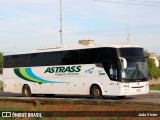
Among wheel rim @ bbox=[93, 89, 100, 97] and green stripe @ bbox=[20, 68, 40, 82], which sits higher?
green stripe @ bbox=[20, 68, 40, 82]

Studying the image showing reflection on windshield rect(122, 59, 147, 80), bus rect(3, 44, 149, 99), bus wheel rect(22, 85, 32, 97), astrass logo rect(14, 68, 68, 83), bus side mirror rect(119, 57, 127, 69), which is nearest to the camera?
bus side mirror rect(119, 57, 127, 69)

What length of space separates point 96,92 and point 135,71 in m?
2.84

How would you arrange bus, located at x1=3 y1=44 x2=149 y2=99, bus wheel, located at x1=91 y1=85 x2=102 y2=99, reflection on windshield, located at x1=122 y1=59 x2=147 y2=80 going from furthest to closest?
bus wheel, located at x1=91 y1=85 x2=102 y2=99 → bus, located at x1=3 y1=44 x2=149 y2=99 → reflection on windshield, located at x1=122 y1=59 x2=147 y2=80

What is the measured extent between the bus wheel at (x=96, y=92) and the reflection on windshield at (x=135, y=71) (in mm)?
2228

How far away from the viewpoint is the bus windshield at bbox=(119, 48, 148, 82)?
80.1ft

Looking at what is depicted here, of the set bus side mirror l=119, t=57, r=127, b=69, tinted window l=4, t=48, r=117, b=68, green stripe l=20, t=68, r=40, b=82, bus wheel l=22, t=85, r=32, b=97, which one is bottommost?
bus wheel l=22, t=85, r=32, b=97

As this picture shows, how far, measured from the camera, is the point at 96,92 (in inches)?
1017

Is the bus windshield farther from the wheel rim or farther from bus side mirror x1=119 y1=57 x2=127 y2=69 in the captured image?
the wheel rim

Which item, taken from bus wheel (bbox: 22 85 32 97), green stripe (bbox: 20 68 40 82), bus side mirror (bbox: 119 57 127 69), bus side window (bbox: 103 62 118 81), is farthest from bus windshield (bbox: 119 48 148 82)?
bus wheel (bbox: 22 85 32 97)

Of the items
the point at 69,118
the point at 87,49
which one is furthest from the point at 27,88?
the point at 69,118

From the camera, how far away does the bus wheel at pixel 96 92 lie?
2570 centimetres

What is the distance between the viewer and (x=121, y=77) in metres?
24.2

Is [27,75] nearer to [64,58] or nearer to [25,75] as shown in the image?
[25,75]

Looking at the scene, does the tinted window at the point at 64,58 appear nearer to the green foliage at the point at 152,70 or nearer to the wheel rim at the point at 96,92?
the wheel rim at the point at 96,92
